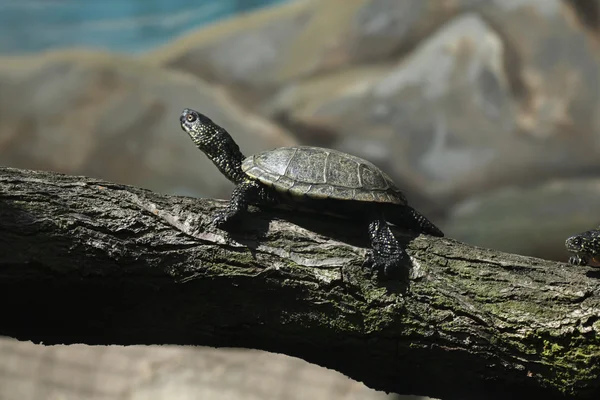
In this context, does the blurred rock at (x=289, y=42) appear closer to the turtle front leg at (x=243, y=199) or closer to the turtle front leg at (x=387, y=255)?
the turtle front leg at (x=243, y=199)

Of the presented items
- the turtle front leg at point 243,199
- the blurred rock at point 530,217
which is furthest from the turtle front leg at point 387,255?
the blurred rock at point 530,217

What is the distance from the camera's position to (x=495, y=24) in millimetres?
6121

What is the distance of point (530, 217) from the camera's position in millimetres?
5844

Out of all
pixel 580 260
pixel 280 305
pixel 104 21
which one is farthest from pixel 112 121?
pixel 580 260

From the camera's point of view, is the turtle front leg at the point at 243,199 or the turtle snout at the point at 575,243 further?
the turtle snout at the point at 575,243

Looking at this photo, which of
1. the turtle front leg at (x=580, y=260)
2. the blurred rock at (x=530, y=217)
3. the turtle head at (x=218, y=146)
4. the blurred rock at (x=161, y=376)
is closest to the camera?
the turtle front leg at (x=580, y=260)

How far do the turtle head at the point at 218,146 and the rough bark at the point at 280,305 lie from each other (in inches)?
28.8

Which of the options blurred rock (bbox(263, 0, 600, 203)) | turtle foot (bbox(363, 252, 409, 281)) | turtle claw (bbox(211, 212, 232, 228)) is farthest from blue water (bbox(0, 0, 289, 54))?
turtle foot (bbox(363, 252, 409, 281))

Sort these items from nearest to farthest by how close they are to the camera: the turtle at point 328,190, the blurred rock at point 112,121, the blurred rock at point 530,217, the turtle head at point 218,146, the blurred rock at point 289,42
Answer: the turtle at point 328,190, the turtle head at point 218,146, the blurred rock at point 530,217, the blurred rock at point 112,121, the blurred rock at point 289,42

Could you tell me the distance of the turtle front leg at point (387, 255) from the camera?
200 centimetres

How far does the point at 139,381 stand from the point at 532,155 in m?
5.17

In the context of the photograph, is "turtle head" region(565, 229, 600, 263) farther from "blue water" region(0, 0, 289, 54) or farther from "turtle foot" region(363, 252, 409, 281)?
"blue water" region(0, 0, 289, 54)

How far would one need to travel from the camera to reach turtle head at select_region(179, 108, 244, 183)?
275 cm

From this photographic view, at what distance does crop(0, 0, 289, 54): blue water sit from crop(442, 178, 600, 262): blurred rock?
3634mm
